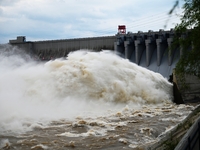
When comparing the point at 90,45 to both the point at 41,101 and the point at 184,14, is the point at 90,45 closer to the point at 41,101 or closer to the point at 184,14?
the point at 41,101

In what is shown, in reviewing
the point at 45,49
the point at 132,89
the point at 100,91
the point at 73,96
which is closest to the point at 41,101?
the point at 73,96

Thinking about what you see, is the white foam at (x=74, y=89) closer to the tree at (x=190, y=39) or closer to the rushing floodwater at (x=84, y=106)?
the rushing floodwater at (x=84, y=106)

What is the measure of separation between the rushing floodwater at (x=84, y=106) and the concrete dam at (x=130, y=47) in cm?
884

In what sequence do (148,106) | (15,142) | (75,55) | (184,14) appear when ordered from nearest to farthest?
(184,14) < (15,142) < (148,106) < (75,55)

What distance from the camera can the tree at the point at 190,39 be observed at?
26.1ft

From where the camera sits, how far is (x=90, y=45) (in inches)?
1383

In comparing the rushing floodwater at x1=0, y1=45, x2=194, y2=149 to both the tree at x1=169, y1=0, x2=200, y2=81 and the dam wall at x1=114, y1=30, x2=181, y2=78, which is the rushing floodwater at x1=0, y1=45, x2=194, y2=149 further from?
the dam wall at x1=114, y1=30, x2=181, y2=78

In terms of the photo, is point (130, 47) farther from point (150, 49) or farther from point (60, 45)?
point (60, 45)

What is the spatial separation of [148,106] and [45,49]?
23499 mm

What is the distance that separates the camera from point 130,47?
33.7 metres

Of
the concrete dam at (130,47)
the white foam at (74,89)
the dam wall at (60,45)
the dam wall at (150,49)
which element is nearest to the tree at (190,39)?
the white foam at (74,89)

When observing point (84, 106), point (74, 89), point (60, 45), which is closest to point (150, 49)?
point (60, 45)

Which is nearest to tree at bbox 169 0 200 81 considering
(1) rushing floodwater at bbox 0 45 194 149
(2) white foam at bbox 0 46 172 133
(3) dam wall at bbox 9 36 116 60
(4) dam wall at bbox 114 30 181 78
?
(1) rushing floodwater at bbox 0 45 194 149

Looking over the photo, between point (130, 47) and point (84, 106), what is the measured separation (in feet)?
60.6
